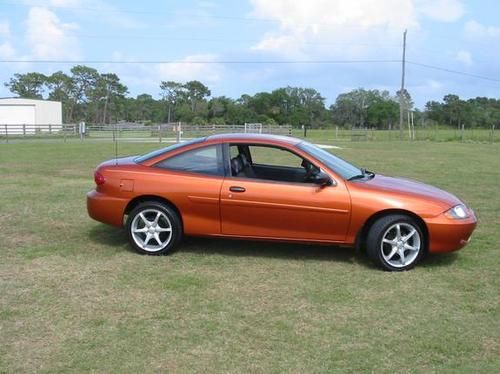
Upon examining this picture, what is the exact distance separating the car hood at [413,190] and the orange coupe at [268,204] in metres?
0.01

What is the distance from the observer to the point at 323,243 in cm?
600

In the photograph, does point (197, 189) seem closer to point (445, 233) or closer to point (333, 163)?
point (333, 163)

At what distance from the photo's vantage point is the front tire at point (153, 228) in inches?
241

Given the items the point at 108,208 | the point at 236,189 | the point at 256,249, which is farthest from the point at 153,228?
the point at 256,249

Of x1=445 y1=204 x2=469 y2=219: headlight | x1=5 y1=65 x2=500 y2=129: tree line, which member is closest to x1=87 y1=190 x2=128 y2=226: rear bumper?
x1=445 y1=204 x2=469 y2=219: headlight

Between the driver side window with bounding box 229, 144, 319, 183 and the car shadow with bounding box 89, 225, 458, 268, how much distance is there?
0.82m

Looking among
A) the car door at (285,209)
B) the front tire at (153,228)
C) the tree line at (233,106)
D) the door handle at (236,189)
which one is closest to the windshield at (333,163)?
the car door at (285,209)

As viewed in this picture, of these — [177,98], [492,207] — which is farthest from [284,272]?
[177,98]

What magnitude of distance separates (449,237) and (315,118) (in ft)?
340

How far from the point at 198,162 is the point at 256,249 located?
1224 millimetres

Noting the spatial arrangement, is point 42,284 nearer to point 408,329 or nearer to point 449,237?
point 408,329

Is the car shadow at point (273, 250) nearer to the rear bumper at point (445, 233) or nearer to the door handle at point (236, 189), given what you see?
the rear bumper at point (445, 233)

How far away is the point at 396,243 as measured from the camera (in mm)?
5832

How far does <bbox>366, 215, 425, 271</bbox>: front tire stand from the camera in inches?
229
